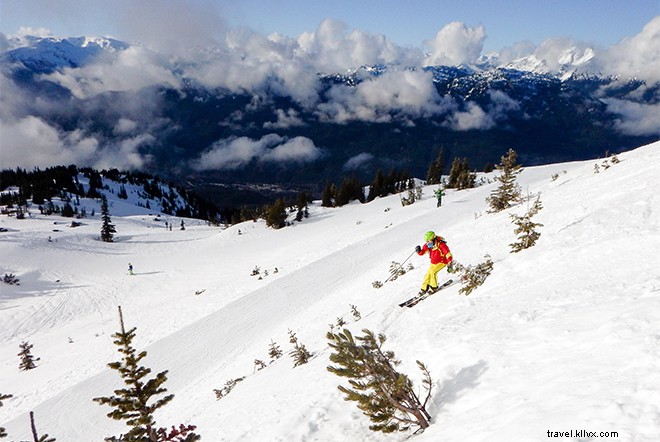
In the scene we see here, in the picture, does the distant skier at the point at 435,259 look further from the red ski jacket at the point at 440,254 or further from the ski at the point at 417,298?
the ski at the point at 417,298

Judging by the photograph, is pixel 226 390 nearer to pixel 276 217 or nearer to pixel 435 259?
pixel 435 259

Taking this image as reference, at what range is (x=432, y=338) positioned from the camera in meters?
7.01

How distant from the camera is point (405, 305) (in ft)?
33.3

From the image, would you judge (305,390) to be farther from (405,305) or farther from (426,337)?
(405,305)

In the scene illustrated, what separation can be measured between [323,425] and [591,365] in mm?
3948

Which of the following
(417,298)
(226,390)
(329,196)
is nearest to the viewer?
(226,390)

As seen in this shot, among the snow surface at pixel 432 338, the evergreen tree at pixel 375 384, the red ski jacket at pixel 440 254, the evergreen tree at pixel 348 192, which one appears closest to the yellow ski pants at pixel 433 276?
the red ski jacket at pixel 440 254

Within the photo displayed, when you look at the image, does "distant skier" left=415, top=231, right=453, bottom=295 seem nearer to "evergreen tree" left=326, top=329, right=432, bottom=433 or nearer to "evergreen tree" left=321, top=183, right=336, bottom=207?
"evergreen tree" left=326, top=329, right=432, bottom=433

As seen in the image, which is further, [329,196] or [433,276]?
[329,196]

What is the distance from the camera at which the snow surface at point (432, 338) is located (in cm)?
426

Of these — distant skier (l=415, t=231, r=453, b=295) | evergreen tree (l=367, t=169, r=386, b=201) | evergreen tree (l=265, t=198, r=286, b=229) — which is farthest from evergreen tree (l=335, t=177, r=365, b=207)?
distant skier (l=415, t=231, r=453, b=295)

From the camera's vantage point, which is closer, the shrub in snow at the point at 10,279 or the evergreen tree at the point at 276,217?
the shrub in snow at the point at 10,279

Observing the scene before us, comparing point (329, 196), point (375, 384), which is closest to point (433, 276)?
point (375, 384)

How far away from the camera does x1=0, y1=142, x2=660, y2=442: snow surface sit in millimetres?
4262
